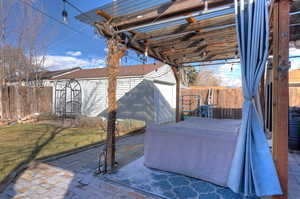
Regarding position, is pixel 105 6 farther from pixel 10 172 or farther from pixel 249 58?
pixel 10 172

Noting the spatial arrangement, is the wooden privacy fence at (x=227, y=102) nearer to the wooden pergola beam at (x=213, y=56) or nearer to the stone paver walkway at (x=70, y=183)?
the wooden pergola beam at (x=213, y=56)

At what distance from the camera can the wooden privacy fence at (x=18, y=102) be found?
8.13 meters

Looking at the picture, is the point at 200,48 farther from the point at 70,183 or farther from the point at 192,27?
the point at 70,183

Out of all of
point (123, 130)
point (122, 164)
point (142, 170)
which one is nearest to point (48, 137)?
point (123, 130)

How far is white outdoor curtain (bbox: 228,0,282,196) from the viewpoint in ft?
5.55

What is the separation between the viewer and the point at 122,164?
10.6ft

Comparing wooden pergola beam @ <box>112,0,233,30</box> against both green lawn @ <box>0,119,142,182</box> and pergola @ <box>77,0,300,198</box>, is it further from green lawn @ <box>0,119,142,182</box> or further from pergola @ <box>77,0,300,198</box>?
green lawn @ <box>0,119,142,182</box>

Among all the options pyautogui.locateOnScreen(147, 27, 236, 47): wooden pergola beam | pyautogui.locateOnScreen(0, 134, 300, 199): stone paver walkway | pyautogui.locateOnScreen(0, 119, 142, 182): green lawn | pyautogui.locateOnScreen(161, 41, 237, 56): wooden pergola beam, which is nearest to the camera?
pyautogui.locateOnScreen(0, 134, 300, 199): stone paver walkway

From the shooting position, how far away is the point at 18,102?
27.2 ft

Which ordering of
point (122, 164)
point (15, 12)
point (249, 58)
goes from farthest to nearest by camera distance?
point (15, 12)
point (122, 164)
point (249, 58)

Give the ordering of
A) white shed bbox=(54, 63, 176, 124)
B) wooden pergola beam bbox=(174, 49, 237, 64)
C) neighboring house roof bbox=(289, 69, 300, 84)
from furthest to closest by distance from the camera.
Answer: neighboring house roof bbox=(289, 69, 300, 84) < white shed bbox=(54, 63, 176, 124) < wooden pergola beam bbox=(174, 49, 237, 64)

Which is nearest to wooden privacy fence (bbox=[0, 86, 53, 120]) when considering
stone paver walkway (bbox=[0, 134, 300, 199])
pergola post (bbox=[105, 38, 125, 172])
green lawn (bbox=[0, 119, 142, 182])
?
green lawn (bbox=[0, 119, 142, 182])

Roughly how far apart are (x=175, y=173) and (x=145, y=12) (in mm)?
2560

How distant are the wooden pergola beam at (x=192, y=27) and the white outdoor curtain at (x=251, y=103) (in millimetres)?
516
